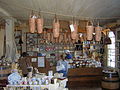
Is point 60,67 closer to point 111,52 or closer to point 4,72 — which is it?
point 111,52

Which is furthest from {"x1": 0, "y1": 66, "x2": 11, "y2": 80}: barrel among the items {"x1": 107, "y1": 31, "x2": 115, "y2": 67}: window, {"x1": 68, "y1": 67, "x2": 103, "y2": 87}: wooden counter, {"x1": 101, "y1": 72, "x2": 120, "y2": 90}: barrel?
{"x1": 107, "y1": 31, "x2": 115, "y2": 67}: window

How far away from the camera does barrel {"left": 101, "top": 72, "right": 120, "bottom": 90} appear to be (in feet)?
22.9

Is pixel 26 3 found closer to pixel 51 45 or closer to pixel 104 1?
pixel 104 1

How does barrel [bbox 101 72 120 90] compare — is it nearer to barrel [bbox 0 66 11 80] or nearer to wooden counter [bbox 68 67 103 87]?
wooden counter [bbox 68 67 103 87]

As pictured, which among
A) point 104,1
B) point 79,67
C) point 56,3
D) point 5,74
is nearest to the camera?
point 5,74

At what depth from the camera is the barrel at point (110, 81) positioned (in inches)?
275

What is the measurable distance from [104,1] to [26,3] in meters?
2.35

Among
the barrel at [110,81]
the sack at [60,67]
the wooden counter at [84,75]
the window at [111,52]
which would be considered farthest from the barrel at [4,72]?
the window at [111,52]

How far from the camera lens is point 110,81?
275 inches

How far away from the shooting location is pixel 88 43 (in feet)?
38.4

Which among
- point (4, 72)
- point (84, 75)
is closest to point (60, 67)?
point (84, 75)

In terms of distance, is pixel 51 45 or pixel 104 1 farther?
pixel 51 45

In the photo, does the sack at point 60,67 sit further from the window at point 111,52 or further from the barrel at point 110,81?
the window at point 111,52

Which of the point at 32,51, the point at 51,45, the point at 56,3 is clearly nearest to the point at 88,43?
the point at 51,45
